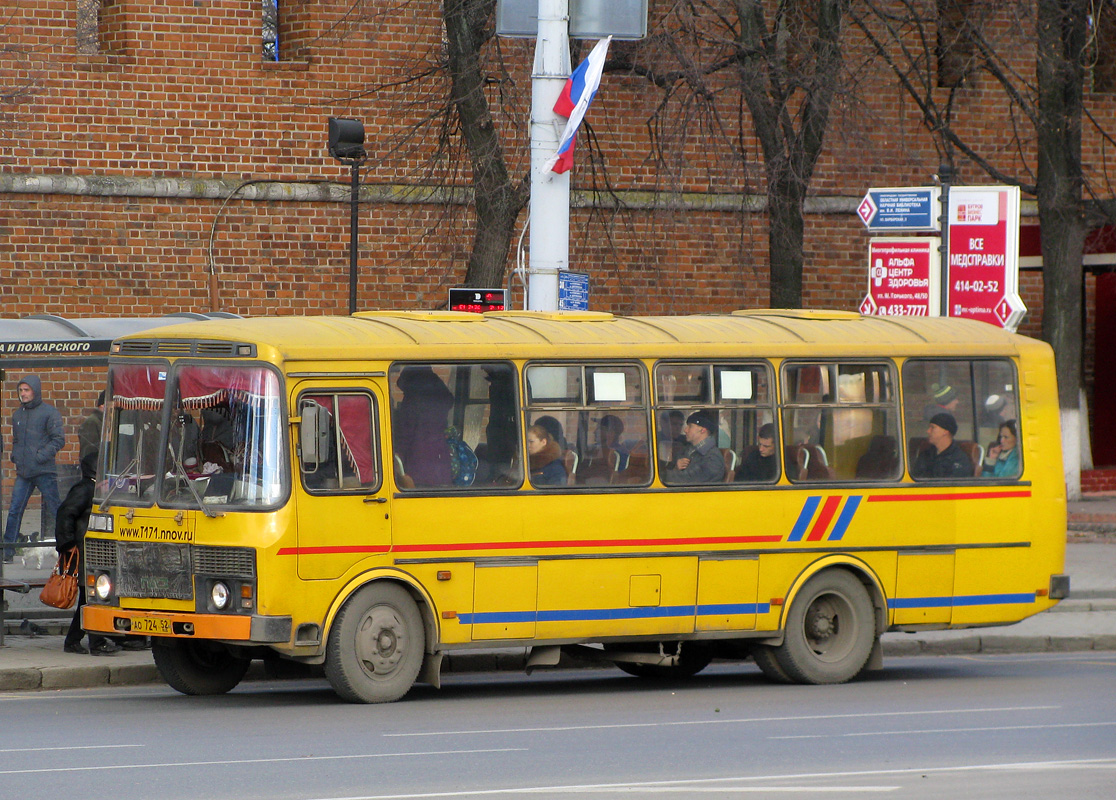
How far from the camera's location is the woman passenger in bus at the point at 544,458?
40.4 ft

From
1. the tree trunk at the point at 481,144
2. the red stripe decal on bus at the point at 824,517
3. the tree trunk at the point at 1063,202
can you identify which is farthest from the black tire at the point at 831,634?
the tree trunk at the point at 1063,202

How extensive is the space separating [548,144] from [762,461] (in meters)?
3.72

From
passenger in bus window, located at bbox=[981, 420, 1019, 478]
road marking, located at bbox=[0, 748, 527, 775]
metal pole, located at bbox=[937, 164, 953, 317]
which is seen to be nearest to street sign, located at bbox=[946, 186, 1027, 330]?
metal pole, located at bbox=[937, 164, 953, 317]

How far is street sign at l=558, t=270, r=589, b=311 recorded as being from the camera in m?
14.8

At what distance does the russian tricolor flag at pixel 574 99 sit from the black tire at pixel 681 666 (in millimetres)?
4222

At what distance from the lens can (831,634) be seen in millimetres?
13297

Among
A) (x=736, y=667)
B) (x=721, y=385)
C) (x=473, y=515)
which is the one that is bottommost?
(x=736, y=667)

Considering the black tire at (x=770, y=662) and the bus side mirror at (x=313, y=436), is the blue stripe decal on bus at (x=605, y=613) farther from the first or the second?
the bus side mirror at (x=313, y=436)

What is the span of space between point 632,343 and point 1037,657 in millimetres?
5201

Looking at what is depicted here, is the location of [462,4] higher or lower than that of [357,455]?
higher

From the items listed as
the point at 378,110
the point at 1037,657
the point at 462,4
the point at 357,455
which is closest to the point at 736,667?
the point at 1037,657

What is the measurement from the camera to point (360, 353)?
464 inches

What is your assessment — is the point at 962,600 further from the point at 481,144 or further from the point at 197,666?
the point at 481,144

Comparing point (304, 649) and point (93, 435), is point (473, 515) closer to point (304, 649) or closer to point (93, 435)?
point (304, 649)
